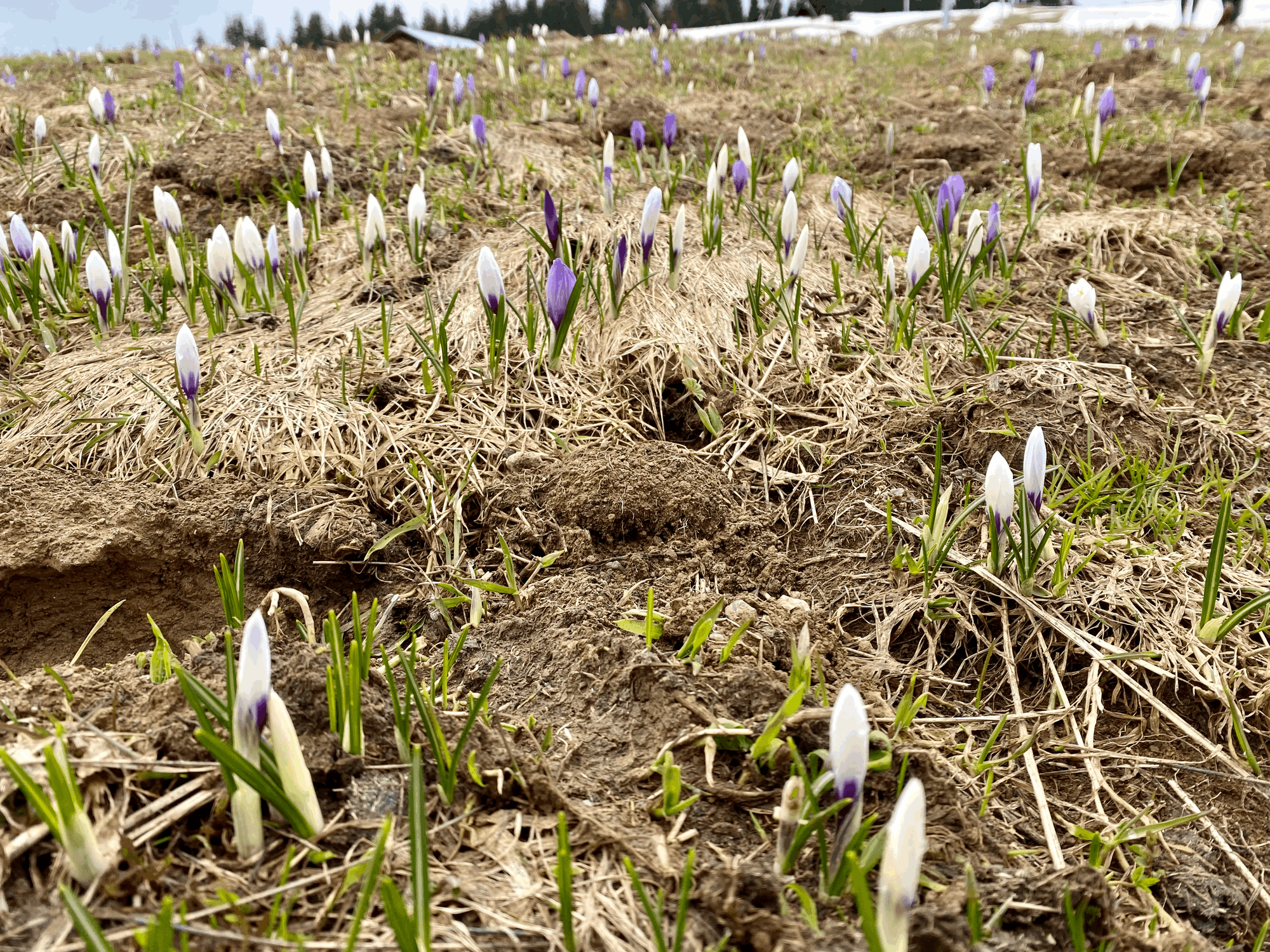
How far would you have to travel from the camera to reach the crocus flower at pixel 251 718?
1080 millimetres

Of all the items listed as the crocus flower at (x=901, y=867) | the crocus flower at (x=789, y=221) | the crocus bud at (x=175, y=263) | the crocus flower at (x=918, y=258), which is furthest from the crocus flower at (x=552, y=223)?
the crocus flower at (x=901, y=867)

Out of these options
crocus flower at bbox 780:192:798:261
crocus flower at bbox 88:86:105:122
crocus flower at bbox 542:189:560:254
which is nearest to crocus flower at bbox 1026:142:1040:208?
crocus flower at bbox 780:192:798:261

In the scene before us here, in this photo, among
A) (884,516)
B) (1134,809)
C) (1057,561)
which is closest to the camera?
(1134,809)

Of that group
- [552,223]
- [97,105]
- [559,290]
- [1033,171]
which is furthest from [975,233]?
[97,105]

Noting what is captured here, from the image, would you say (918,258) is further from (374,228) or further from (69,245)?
(69,245)

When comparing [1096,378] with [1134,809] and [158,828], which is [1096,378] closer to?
[1134,809]

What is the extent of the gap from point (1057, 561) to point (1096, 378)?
0.96 metres

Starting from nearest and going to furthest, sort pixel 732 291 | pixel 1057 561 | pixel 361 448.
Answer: pixel 1057 561
pixel 361 448
pixel 732 291

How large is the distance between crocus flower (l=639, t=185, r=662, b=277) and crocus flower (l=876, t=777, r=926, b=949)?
6.68 feet

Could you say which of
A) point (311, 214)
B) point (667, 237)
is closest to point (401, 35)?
point (311, 214)

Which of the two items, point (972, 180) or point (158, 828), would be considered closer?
point (158, 828)

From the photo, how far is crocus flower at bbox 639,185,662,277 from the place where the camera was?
267cm

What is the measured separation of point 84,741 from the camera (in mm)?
1186

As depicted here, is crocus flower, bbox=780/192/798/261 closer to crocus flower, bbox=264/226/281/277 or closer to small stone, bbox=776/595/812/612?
small stone, bbox=776/595/812/612
